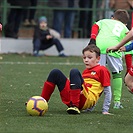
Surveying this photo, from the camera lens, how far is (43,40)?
17656 millimetres

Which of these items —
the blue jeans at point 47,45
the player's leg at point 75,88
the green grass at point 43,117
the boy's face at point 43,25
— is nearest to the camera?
the green grass at point 43,117

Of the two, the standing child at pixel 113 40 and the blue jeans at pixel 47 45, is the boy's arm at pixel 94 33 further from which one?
the blue jeans at pixel 47 45

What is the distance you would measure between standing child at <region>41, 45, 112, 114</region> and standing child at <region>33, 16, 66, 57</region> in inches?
337

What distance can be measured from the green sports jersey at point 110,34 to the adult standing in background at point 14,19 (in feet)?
27.1

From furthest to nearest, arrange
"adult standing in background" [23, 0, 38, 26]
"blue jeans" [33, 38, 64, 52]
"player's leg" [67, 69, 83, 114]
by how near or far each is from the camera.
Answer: "adult standing in background" [23, 0, 38, 26]
"blue jeans" [33, 38, 64, 52]
"player's leg" [67, 69, 83, 114]

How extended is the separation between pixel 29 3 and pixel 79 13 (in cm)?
169

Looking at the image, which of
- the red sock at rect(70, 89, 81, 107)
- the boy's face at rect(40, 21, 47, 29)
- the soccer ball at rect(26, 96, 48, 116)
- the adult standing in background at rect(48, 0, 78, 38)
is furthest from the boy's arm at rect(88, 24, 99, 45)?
the adult standing in background at rect(48, 0, 78, 38)

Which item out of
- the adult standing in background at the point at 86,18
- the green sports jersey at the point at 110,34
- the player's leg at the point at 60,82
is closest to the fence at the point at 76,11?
the adult standing in background at the point at 86,18

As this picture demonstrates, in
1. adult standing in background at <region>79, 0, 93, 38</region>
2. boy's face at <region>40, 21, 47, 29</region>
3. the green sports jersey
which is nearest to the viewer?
the green sports jersey

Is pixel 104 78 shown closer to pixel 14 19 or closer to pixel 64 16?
pixel 14 19

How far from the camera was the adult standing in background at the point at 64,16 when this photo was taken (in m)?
18.5

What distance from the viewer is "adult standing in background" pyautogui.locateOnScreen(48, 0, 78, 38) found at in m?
18.5

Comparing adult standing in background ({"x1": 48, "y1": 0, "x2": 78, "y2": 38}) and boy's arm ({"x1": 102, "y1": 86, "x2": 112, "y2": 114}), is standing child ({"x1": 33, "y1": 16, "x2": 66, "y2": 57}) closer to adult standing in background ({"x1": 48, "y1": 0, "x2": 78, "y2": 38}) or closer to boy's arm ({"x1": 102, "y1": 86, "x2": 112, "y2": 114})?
adult standing in background ({"x1": 48, "y1": 0, "x2": 78, "y2": 38})

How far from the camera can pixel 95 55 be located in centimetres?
884
